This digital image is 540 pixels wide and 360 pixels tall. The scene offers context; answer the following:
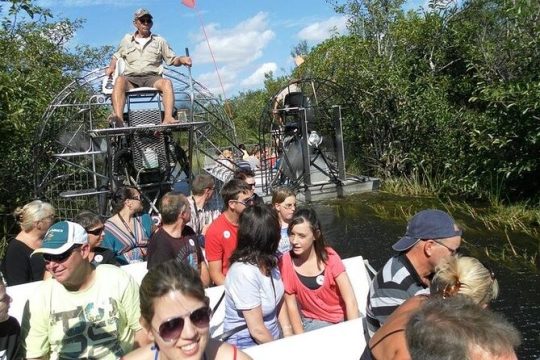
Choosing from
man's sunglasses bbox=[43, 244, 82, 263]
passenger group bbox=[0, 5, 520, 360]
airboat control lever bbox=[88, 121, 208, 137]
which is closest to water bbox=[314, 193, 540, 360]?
passenger group bbox=[0, 5, 520, 360]

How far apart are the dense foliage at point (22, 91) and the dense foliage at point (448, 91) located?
278 inches

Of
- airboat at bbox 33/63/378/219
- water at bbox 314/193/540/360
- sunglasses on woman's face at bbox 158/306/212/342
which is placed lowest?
water at bbox 314/193/540/360

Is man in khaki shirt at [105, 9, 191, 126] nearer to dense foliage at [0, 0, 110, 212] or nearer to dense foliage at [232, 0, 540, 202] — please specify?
dense foliage at [0, 0, 110, 212]

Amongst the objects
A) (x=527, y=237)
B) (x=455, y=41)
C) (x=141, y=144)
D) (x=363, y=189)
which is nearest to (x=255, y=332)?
(x=141, y=144)

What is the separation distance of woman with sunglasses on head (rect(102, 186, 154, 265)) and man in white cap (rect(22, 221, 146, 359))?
2.11m

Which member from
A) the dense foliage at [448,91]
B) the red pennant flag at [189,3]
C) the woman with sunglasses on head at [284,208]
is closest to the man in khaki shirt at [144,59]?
the red pennant flag at [189,3]

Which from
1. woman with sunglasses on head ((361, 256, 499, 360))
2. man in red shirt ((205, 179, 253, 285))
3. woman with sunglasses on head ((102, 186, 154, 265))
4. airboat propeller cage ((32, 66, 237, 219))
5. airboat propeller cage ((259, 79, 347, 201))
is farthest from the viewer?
airboat propeller cage ((259, 79, 347, 201))

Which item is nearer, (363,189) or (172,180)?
(172,180)

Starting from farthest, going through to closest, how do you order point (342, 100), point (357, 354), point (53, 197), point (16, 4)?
point (342, 100) < point (53, 197) < point (16, 4) < point (357, 354)

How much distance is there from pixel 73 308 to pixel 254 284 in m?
0.95

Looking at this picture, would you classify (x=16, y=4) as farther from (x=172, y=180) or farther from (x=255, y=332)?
(x=255, y=332)

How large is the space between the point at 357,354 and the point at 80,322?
160cm

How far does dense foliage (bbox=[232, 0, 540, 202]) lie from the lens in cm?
910

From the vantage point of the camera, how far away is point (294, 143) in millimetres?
12625
